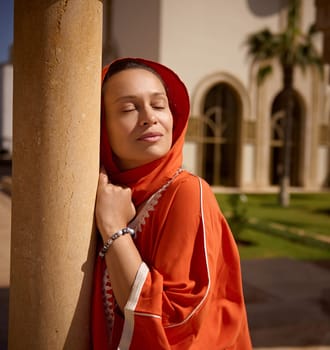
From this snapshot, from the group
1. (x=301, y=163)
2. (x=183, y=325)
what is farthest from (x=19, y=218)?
(x=301, y=163)

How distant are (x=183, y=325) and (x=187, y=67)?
1329 cm

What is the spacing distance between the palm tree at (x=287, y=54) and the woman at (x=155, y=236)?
11.0m

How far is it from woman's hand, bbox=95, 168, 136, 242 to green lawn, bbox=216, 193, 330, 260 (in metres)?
4.90

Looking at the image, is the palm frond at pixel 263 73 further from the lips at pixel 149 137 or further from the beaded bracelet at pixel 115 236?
the beaded bracelet at pixel 115 236

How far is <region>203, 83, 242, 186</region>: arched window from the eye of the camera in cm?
1509

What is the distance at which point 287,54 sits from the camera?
12672 mm

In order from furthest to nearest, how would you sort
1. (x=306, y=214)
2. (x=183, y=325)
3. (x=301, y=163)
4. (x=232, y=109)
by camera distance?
(x=301, y=163), (x=232, y=109), (x=306, y=214), (x=183, y=325)

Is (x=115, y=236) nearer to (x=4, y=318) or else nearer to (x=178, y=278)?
(x=178, y=278)

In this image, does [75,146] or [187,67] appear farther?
[187,67]

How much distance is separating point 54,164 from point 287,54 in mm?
12496

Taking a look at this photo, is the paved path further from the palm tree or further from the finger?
the palm tree

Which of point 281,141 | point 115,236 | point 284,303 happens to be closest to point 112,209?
point 115,236

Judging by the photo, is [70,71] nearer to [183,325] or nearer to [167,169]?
[167,169]

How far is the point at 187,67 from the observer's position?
548 inches
